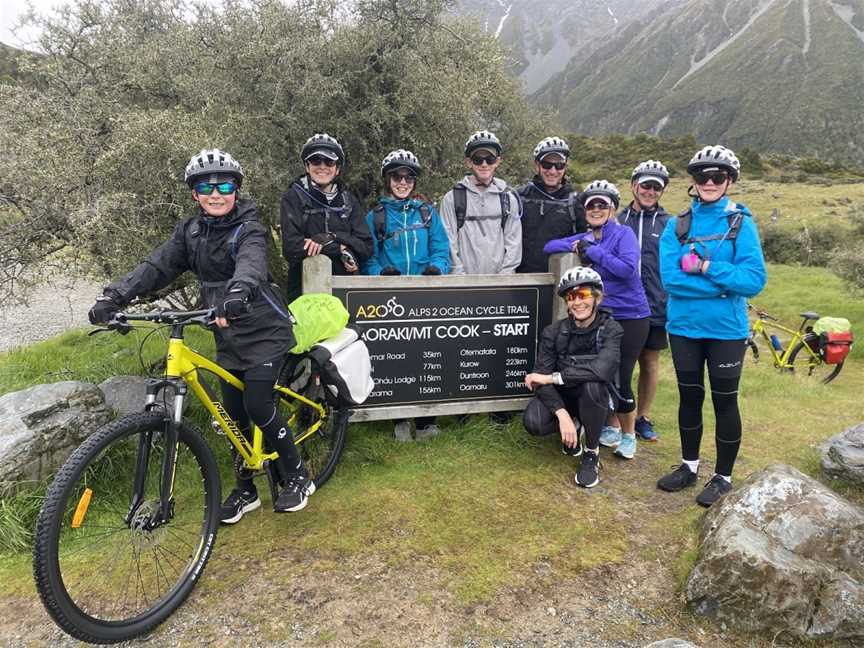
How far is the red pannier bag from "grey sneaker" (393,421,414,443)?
10582 millimetres

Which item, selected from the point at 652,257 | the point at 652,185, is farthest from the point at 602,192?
the point at 652,257

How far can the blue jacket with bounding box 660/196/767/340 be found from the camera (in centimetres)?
455

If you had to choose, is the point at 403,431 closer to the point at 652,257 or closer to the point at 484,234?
the point at 484,234

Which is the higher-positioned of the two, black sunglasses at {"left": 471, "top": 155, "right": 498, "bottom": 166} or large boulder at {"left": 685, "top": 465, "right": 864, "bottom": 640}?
black sunglasses at {"left": 471, "top": 155, "right": 498, "bottom": 166}

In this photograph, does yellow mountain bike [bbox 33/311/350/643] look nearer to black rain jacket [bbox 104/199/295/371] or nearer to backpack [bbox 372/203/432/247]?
black rain jacket [bbox 104/199/295/371]

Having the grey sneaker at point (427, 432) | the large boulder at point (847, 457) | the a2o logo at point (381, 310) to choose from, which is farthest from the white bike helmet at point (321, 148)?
the large boulder at point (847, 457)

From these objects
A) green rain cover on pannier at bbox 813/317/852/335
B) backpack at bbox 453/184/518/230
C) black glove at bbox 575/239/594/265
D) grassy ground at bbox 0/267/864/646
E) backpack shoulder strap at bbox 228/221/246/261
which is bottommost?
green rain cover on pannier at bbox 813/317/852/335

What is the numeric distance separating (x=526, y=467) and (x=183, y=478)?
317 cm

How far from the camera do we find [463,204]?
5.96 m

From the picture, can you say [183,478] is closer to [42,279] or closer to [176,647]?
[176,647]

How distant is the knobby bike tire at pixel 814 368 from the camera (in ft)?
40.1

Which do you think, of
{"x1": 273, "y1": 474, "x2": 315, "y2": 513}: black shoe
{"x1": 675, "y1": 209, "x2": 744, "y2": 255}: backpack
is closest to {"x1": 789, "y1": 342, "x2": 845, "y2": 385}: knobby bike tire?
{"x1": 675, "y1": 209, "x2": 744, "y2": 255}: backpack

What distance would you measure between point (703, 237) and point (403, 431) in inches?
138

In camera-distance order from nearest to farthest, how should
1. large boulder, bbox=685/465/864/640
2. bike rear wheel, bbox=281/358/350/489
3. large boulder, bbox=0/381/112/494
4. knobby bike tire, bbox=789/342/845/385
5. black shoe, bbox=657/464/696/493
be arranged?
large boulder, bbox=685/465/864/640 < large boulder, bbox=0/381/112/494 < bike rear wheel, bbox=281/358/350/489 < black shoe, bbox=657/464/696/493 < knobby bike tire, bbox=789/342/845/385
